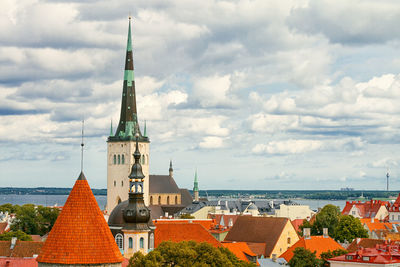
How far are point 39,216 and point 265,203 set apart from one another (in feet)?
208

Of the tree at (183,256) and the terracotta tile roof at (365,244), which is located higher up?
the terracotta tile roof at (365,244)

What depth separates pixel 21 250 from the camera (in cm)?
6981

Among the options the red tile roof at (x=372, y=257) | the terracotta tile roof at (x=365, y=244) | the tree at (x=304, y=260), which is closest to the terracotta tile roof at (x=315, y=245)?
the terracotta tile roof at (x=365, y=244)

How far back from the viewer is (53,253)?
34.3 m

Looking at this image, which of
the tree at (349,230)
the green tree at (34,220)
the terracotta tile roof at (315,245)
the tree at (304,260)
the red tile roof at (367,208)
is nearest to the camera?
the tree at (304,260)

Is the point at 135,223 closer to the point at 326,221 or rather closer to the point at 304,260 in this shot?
the point at 304,260

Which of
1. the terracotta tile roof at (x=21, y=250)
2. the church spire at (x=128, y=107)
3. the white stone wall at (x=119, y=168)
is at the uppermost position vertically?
the church spire at (x=128, y=107)

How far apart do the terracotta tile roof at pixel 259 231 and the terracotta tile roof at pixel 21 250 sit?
2418 cm

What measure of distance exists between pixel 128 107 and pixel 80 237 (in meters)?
87.1

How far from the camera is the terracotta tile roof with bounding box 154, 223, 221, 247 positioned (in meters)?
76.8

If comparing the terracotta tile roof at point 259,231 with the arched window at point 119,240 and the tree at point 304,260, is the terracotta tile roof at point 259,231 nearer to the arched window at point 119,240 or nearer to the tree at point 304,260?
the tree at point 304,260

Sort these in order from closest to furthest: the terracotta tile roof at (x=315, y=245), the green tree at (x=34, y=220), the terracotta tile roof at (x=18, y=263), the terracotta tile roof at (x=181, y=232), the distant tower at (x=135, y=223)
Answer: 1. the terracotta tile roof at (x=18, y=263)
2. the distant tower at (x=135, y=223)
3. the terracotta tile roof at (x=315, y=245)
4. the terracotta tile roof at (x=181, y=232)
5. the green tree at (x=34, y=220)


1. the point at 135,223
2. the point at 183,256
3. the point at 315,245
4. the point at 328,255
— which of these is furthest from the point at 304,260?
the point at 183,256

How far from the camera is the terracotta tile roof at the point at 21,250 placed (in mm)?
68562
